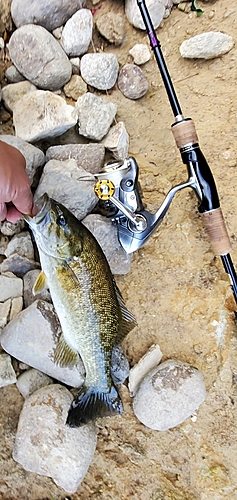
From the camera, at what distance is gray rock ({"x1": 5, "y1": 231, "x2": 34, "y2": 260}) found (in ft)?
9.63

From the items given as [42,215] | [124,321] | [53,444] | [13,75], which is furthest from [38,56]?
[53,444]

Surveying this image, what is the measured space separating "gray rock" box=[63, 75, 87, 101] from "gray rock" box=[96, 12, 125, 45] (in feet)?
1.19

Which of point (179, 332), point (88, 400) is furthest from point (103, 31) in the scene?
point (88, 400)

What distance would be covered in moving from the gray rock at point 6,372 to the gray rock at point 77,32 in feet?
6.40

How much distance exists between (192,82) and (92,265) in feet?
4.93

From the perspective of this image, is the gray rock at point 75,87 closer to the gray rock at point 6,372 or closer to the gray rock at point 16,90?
the gray rock at point 16,90

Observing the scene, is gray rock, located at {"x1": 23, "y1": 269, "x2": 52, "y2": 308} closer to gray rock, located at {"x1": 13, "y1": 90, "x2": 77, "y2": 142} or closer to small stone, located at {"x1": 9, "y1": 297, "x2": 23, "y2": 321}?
small stone, located at {"x1": 9, "y1": 297, "x2": 23, "y2": 321}

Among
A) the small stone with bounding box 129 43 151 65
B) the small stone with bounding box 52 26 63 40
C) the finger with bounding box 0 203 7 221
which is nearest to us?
the finger with bounding box 0 203 7 221

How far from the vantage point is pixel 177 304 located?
306 centimetres

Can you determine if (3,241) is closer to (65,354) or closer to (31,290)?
(31,290)

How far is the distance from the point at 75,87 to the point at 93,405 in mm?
1958

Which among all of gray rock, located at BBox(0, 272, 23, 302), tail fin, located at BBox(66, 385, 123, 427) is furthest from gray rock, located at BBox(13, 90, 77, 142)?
tail fin, located at BBox(66, 385, 123, 427)

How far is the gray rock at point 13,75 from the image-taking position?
3.15m

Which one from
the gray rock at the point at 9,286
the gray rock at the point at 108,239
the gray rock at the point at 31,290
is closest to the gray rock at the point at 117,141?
the gray rock at the point at 108,239
